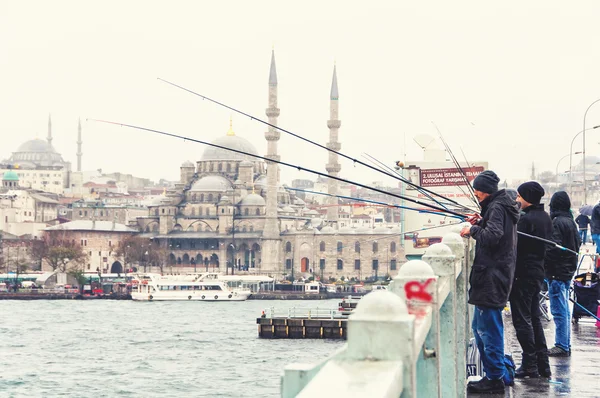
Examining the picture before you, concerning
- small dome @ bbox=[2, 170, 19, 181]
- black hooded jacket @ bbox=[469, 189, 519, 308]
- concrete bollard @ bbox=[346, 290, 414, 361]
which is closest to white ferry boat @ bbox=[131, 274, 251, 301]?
small dome @ bbox=[2, 170, 19, 181]

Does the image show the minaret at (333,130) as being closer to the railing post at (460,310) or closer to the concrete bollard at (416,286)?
the railing post at (460,310)

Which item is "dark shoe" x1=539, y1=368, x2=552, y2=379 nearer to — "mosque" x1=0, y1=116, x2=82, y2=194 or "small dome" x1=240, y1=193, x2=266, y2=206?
"small dome" x1=240, y1=193, x2=266, y2=206

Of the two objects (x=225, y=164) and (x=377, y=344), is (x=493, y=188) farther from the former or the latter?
Result: (x=225, y=164)

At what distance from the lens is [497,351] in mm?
4941

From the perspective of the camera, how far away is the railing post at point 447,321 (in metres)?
3.93

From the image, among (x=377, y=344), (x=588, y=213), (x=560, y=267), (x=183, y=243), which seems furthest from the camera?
(x=183, y=243)

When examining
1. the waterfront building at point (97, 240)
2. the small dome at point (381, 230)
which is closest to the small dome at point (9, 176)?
the waterfront building at point (97, 240)

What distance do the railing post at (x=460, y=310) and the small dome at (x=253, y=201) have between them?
2990 inches

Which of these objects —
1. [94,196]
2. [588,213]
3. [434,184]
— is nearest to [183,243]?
[94,196]

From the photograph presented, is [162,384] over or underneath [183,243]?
underneath

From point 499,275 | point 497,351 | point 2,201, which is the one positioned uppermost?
point 2,201

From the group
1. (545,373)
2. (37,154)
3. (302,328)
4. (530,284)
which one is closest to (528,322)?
(530,284)

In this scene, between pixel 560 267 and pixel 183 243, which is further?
pixel 183 243

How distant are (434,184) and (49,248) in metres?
55.7
